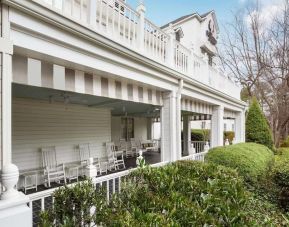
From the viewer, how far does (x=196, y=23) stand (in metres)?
21.0

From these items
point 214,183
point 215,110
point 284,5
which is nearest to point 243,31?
point 284,5

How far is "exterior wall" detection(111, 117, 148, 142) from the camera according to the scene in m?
16.4

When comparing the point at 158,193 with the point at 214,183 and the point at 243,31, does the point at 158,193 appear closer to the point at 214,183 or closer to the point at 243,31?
the point at 214,183

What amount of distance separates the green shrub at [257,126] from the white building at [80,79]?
4580 millimetres

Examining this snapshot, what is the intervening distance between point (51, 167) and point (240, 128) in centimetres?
1336

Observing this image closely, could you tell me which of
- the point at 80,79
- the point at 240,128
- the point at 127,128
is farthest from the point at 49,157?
the point at 240,128

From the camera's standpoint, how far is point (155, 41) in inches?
296

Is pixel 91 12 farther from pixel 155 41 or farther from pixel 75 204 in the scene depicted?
pixel 75 204

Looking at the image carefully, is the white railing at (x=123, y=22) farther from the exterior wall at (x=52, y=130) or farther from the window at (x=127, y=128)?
the window at (x=127, y=128)

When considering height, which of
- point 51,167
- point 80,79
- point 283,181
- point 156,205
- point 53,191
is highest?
point 80,79

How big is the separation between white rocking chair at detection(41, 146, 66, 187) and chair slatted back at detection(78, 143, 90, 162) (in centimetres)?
128

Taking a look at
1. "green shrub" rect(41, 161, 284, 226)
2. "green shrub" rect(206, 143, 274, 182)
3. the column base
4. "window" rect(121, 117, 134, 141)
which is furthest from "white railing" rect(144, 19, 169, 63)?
"window" rect(121, 117, 134, 141)

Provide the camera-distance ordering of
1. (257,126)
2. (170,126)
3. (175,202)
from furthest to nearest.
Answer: (257,126), (170,126), (175,202)

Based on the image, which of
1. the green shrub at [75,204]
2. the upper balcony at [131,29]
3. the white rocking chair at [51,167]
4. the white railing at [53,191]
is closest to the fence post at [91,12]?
the upper balcony at [131,29]
